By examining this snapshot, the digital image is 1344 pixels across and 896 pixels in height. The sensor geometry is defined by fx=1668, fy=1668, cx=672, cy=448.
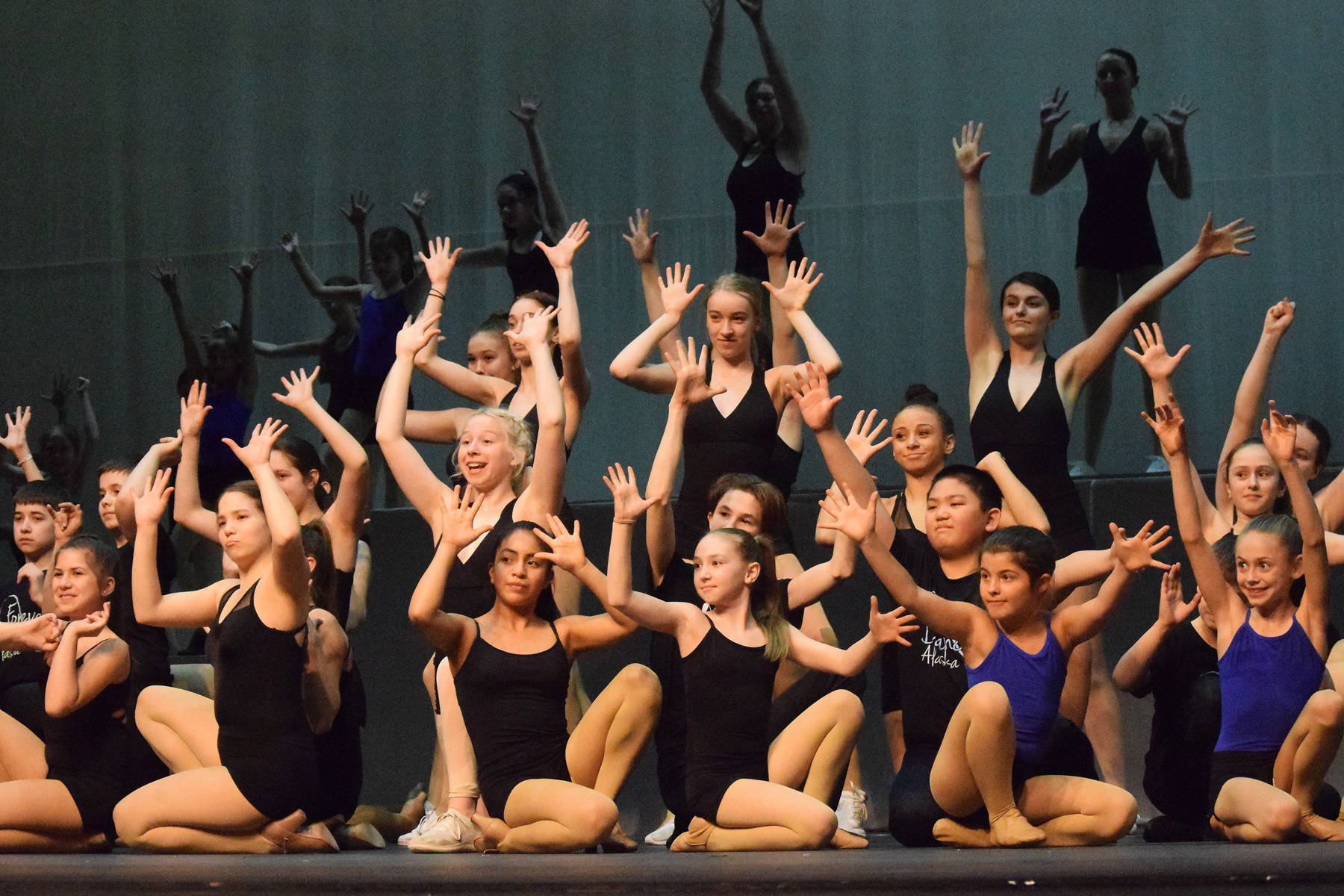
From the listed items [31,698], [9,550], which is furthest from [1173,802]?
[9,550]

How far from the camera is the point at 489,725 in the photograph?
3.53 metres

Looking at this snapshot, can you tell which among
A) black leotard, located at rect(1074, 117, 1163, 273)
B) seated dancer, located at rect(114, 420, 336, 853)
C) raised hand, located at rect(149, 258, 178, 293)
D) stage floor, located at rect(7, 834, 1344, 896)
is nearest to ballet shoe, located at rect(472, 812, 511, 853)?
stage floor, located at rect(7, 834, 1344, 896)

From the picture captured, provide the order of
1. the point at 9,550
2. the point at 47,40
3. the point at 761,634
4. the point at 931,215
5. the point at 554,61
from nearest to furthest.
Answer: the point at 761,634 → the point at 9,550 → the point at 931,215 → the point at 554,61 → the point at 47,40

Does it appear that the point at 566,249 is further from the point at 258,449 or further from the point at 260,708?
the point at 260,708

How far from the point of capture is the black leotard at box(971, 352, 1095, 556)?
4.01 m

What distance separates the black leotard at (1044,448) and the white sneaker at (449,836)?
1.53 meters

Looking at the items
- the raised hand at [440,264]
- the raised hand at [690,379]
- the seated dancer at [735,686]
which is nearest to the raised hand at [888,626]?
the seated dancer at [735,686]

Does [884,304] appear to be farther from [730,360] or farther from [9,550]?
[9,550]

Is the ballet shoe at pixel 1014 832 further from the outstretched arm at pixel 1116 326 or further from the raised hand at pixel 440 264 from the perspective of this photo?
the raised hand at pixel 440 264

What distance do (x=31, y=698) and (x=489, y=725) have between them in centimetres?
136

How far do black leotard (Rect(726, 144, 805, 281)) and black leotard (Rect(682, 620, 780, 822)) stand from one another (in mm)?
1689

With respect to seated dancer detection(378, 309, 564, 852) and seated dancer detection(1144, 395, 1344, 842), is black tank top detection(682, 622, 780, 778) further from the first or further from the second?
seated dancer detection(1144, 395, 1344, 842)

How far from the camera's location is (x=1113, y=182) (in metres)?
5.11

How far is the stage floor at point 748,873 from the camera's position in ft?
9.07
